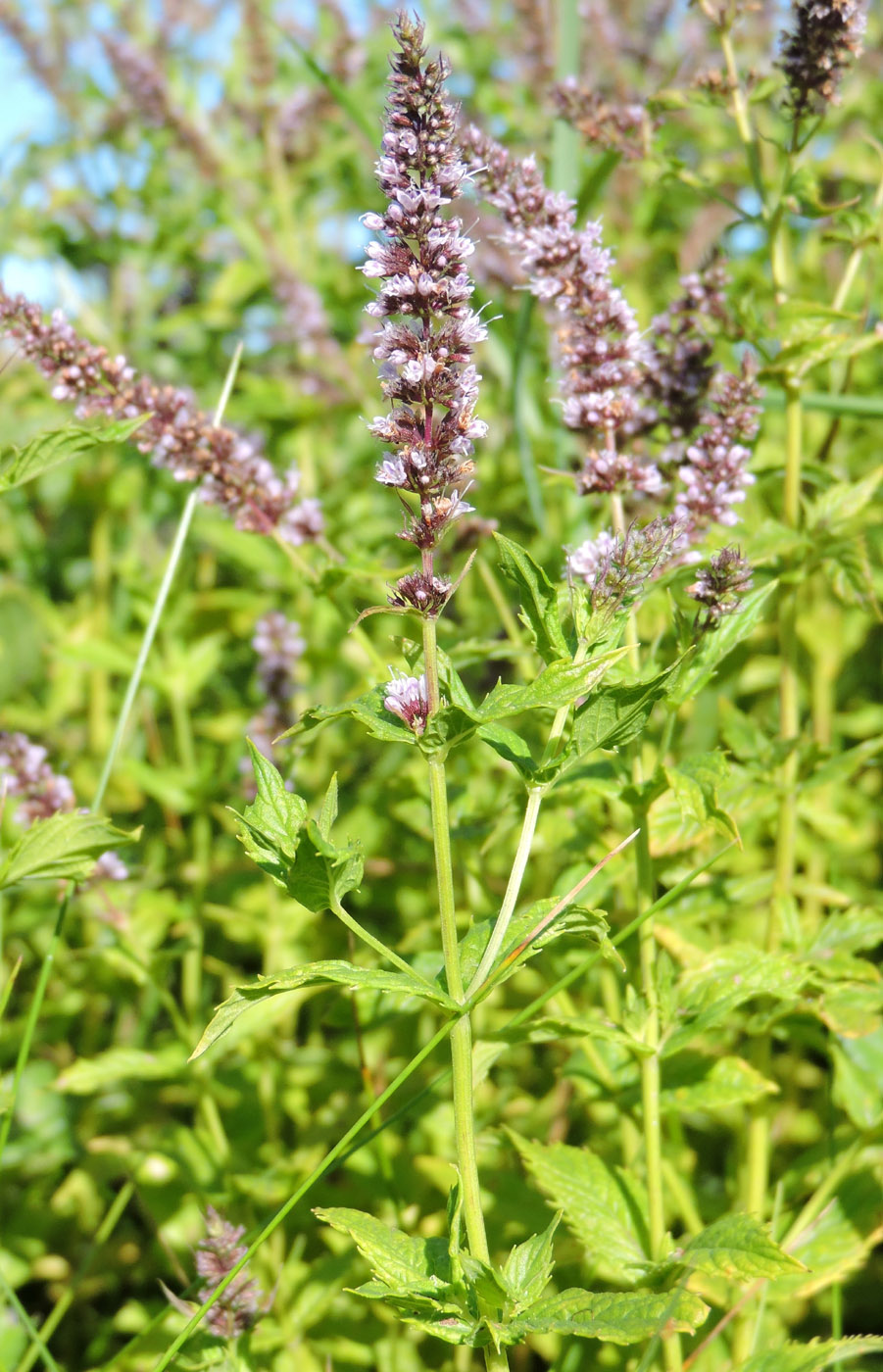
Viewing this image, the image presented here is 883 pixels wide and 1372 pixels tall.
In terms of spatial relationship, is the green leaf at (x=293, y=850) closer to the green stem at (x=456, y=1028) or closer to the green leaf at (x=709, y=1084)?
the green stem at (x=456, y=1028)

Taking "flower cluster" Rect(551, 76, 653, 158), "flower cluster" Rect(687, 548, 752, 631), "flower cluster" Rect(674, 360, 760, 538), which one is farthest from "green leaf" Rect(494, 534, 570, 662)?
"flower cluster" Rect(551, 76, 653, 158)

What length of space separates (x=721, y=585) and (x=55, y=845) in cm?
108

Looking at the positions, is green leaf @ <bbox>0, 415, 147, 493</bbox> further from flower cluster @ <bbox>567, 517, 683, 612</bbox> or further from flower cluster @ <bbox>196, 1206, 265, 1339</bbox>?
flower cluster @ <bbox>196, 1206, 265, 1339</bbox>

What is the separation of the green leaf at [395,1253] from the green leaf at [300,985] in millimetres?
297

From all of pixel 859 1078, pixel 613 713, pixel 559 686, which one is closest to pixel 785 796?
pixel 859 1078

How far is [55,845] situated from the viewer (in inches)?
72.7

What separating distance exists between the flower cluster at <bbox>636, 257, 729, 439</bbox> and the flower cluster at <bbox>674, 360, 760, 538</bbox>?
0.42 feet

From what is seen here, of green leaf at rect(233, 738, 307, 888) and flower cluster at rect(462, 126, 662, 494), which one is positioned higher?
Result: flower cluster at rect(462, 126, 662, 494)

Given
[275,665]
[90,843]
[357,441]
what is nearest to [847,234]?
[275,665]

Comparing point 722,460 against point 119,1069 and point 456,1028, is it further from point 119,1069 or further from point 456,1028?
point 119,1069

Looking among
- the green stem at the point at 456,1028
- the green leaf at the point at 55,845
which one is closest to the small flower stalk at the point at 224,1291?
the green stem at the point at 456,1028

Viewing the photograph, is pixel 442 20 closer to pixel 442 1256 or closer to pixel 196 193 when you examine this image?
pixel 196 193

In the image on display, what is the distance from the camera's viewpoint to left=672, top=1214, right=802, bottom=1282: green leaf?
1556mm

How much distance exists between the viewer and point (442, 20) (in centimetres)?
562
